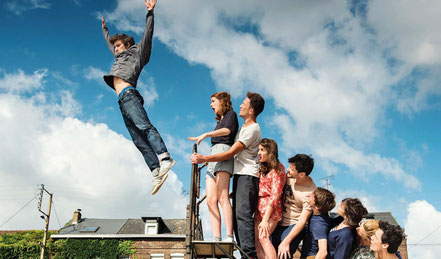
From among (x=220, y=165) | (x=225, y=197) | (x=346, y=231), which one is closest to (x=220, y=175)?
(x=220, y=165)

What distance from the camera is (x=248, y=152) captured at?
6.04 m

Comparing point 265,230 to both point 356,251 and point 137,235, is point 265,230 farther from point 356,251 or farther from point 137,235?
point 137,235

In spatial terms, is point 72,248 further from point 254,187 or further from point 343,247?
point 343,247

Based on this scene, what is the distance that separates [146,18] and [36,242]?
32222 mm

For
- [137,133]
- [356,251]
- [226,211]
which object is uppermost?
[137,133]

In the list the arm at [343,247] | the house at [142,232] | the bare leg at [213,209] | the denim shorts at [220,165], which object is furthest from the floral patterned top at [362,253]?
the house at [142,232]

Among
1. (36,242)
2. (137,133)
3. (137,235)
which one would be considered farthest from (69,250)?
(137,133)

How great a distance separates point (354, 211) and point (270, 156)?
1.35 metres

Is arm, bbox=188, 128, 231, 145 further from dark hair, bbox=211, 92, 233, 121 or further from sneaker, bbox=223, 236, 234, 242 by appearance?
sneaker, bbox=223, 236, 234, 242

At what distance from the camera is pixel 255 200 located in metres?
5.75

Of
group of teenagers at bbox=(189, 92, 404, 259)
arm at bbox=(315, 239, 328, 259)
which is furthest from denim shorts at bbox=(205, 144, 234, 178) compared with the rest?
arm at bbox=(315, 239, 328, 259)

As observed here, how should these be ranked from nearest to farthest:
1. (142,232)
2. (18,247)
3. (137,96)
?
(137,96) → (18,247) → (142,232)

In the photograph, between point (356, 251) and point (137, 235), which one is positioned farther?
point (137, 235)

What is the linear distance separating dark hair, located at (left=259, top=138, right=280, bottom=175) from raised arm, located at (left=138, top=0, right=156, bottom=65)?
218cm
